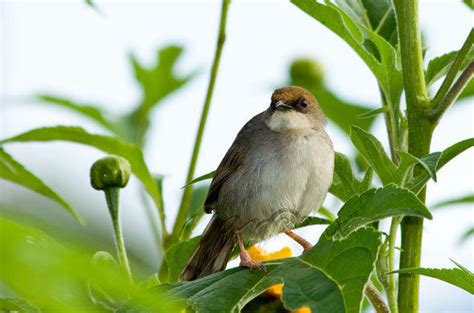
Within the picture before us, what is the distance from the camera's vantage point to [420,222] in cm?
246

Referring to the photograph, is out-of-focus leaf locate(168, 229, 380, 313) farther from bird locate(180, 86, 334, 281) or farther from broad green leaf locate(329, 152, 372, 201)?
bird locate(180, 86, 334, 281)

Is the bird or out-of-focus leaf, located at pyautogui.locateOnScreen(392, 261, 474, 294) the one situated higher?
the bird

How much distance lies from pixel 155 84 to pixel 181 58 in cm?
59

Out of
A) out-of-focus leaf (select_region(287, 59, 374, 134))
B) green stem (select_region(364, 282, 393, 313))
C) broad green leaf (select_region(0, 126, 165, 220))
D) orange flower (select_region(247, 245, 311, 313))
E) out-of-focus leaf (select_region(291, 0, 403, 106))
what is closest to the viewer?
green stem (select_region(364, 282, 393, 313))

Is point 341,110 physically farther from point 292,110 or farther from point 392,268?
point 392,268

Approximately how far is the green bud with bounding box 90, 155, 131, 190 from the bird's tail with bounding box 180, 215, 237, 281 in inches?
16.9

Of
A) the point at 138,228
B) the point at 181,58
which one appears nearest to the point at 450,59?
the point at 181,58

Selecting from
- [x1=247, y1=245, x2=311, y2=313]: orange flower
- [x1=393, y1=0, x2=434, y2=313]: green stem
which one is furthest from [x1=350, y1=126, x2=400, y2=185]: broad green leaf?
[x1=247, y1=245, x2=311, y2=313]: orange flower

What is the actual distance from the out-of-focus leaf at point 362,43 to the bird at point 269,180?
746 mm

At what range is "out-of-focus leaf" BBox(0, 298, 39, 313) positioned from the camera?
191cm

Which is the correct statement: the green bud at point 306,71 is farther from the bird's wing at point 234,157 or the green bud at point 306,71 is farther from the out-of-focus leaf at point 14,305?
the out-of-focus leaf at point 14,305

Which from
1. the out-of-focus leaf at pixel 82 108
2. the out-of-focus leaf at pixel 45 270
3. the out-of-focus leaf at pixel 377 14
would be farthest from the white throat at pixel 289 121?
the out-of-focus leaf at pixel 45 270

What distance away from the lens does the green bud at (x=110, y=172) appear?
3.27 m

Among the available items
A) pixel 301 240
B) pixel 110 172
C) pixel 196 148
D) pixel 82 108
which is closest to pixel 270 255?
pixel 301 240
